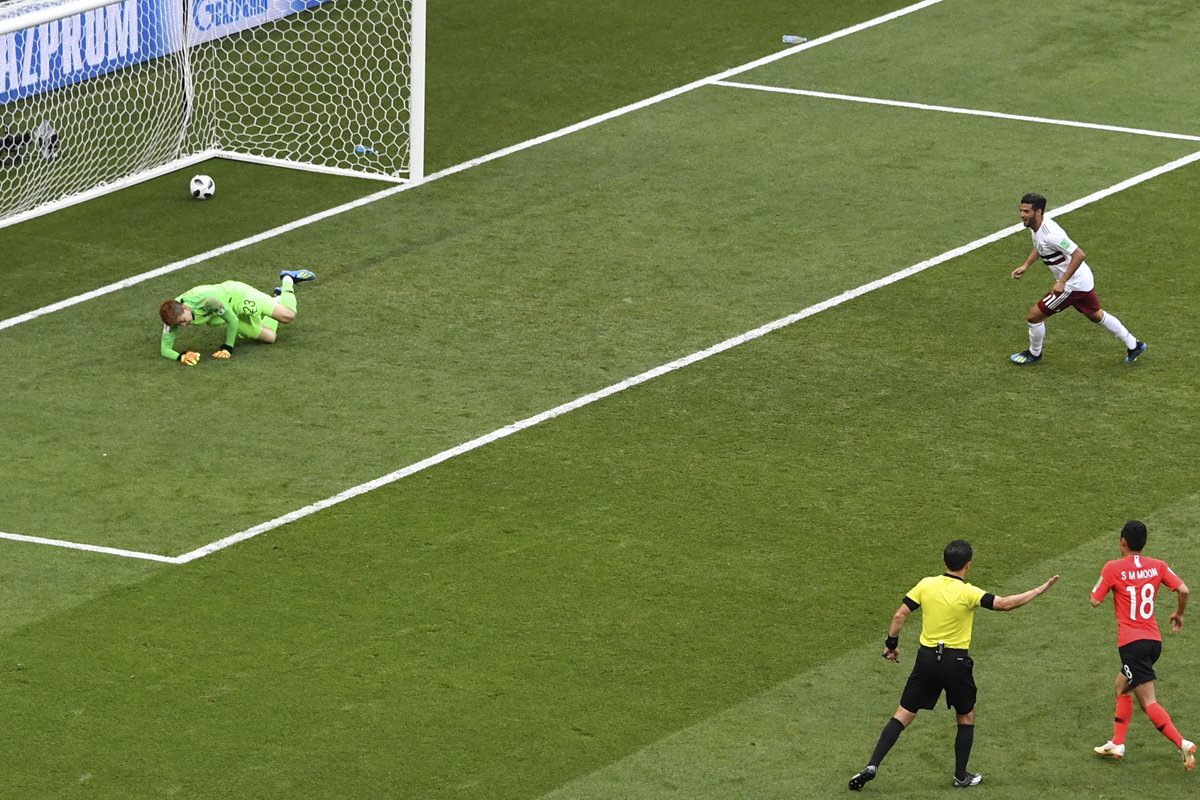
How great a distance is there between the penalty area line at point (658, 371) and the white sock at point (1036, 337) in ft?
7.04

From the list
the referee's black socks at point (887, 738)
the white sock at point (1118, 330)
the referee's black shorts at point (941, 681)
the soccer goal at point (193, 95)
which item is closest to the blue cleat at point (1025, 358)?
the white sock at point (1118, 330)

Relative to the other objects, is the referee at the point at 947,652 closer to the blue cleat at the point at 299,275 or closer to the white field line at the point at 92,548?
the white field line at the point at 92,548

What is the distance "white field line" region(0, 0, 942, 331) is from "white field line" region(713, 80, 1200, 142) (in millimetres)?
666

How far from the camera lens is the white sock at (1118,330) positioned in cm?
1903

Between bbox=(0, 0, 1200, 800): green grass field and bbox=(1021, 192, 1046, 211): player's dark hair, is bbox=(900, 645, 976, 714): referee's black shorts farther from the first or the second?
bbox=(1021, 192, 1046, 211): player's dark hair

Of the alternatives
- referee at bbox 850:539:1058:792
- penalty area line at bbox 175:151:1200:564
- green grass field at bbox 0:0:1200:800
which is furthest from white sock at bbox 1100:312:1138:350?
referee at bbox 850:539:1058:792

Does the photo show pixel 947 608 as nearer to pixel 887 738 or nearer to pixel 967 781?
pixel 887 738

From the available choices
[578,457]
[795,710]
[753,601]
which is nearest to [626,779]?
[795,710]

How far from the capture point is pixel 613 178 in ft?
79.2

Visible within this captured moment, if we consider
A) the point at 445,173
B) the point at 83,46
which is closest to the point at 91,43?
the point at 83,46

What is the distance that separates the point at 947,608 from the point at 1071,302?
6.84 m

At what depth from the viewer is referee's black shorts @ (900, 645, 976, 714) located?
500 inches

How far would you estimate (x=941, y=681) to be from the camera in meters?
12.8

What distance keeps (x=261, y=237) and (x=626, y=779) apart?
36.4ft
